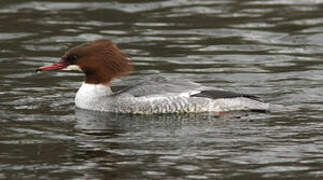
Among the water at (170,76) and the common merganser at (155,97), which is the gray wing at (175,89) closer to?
the common merganser at (155,97)

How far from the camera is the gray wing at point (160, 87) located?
12.4m

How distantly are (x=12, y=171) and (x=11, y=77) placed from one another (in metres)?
5.86

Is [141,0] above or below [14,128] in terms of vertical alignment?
above

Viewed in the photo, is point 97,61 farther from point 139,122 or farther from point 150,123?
point 150,123

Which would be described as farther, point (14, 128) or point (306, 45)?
point (306, 45)

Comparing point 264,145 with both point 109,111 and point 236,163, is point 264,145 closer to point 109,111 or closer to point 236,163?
point 236,163

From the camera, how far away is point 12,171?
9156 millimetres

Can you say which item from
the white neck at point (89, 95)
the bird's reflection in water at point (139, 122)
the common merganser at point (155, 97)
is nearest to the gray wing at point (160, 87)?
the common merganser at point (155, 97)

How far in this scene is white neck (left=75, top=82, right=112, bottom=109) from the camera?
1273 cm

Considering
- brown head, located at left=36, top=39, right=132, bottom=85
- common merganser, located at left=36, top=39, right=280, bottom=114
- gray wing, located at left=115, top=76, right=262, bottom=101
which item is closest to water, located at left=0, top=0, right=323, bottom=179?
common merganser, located at left=36, top=39, right=280, bottom=114

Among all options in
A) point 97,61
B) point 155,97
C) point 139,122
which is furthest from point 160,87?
point 97,61

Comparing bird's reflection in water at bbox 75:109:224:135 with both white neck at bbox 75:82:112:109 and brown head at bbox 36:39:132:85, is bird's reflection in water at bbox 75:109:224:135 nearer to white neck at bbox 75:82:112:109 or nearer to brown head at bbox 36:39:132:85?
Answer: white neck at bbox 75:82:112:109

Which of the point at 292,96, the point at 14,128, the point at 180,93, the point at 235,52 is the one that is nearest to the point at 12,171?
the point at 14,128

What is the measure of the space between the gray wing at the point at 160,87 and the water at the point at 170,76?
14.5 inches
